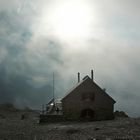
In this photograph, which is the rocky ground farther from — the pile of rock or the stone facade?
the pile of rock

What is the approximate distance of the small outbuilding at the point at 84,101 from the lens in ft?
235

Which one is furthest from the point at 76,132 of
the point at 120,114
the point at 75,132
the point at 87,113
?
the point at 120,114

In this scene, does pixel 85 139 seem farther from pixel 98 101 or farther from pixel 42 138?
pixel 98 101

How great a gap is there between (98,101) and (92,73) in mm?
9317

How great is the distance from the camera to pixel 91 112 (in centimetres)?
7262

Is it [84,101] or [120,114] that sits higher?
[84,101]

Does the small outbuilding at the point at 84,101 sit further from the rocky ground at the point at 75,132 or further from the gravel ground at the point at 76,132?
the gravel ground at the point at 76,132

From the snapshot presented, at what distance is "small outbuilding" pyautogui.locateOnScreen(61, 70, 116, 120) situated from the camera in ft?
235

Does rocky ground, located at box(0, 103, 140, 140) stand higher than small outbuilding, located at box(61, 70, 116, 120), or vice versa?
small outbuilding, located at box(61, 70, 116, 120)

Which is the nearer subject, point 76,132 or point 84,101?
point 76,132

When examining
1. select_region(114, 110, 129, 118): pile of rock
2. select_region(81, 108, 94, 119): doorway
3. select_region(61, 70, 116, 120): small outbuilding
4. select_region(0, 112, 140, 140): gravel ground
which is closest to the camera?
select_region(0, 112, 140, 140): gravel ground

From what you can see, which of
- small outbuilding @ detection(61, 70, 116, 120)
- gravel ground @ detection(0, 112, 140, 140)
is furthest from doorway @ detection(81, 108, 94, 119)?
gravel ground @ detection(0, 112, 140, 140)

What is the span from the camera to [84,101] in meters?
71.7

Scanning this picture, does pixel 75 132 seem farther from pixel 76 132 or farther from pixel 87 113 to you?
pixel 87 113
